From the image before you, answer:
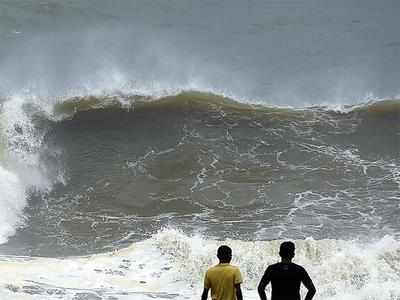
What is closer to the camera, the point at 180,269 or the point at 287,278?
the point at 287,278

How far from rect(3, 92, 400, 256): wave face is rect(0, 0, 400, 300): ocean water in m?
0.05

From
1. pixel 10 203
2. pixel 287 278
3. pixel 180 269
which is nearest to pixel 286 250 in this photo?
pixel 287 278

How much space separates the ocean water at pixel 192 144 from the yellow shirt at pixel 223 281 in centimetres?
402

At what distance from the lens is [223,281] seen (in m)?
6.37

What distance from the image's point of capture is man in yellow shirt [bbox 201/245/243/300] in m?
6.36

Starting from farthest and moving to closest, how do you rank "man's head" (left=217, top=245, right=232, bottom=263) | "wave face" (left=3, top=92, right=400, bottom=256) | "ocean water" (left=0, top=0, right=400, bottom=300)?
"wave face" (left=3, top=92, right=400, bottom=256)
"ocean water" (left=0, top=0, right=400, bottom=300)
"man's head" (left=217, top=245, right=232, bottom=263)

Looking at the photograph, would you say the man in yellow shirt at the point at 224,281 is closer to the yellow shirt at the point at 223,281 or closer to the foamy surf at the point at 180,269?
the yellow shirt at the point at 223,281

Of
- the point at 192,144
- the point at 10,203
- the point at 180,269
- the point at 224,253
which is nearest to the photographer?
the point at 224,253

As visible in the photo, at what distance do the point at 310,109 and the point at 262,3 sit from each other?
8715 mm

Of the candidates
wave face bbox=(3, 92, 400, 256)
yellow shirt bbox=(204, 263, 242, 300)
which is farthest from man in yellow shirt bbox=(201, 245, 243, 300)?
wave face bbox=(3, 92, 400, 256)

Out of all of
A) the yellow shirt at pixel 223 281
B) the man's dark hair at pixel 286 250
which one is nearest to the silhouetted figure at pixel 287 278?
the man's dark hair at pixel 286 250

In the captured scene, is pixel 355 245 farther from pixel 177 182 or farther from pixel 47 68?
pixel 47 68

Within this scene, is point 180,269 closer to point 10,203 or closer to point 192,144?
point 10,203

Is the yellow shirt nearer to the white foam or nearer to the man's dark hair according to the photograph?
the man's dark hair
